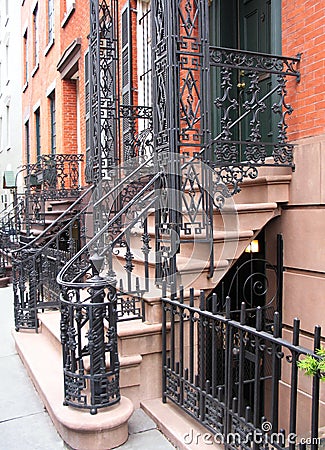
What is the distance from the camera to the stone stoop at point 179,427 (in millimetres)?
3092

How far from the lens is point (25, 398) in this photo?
4.18 meters

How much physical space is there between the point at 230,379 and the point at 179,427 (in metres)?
0.69

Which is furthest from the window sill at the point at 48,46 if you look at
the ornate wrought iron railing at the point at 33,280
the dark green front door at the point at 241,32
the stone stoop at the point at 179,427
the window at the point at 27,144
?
the stone stoop at the point at 179,427

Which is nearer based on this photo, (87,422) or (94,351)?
(87,422)

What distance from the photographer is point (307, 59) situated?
4.43m

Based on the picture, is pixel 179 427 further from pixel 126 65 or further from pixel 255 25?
pixel 126 65

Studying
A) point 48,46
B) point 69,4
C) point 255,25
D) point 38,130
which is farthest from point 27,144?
point 255,25

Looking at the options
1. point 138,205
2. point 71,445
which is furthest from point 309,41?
point 71,445

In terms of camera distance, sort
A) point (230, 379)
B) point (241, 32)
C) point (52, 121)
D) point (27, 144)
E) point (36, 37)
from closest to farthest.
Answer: point (230, 379), point (241, 32), point (52, 121), point (36, 37), point (27, 144)

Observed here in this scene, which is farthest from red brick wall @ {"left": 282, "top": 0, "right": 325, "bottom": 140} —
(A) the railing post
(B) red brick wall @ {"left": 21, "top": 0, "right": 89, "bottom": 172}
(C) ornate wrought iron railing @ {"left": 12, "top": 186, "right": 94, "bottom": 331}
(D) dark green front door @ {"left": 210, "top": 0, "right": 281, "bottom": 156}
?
(B) red brick wall @ {"left": 21, "top": 0, "right": 89, "bottom": 172}

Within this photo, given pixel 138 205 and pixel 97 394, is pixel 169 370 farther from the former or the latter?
pixel 138 205

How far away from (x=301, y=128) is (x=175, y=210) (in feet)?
5.21

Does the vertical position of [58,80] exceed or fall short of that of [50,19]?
it falls short

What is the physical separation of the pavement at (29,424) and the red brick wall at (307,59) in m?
3.01
